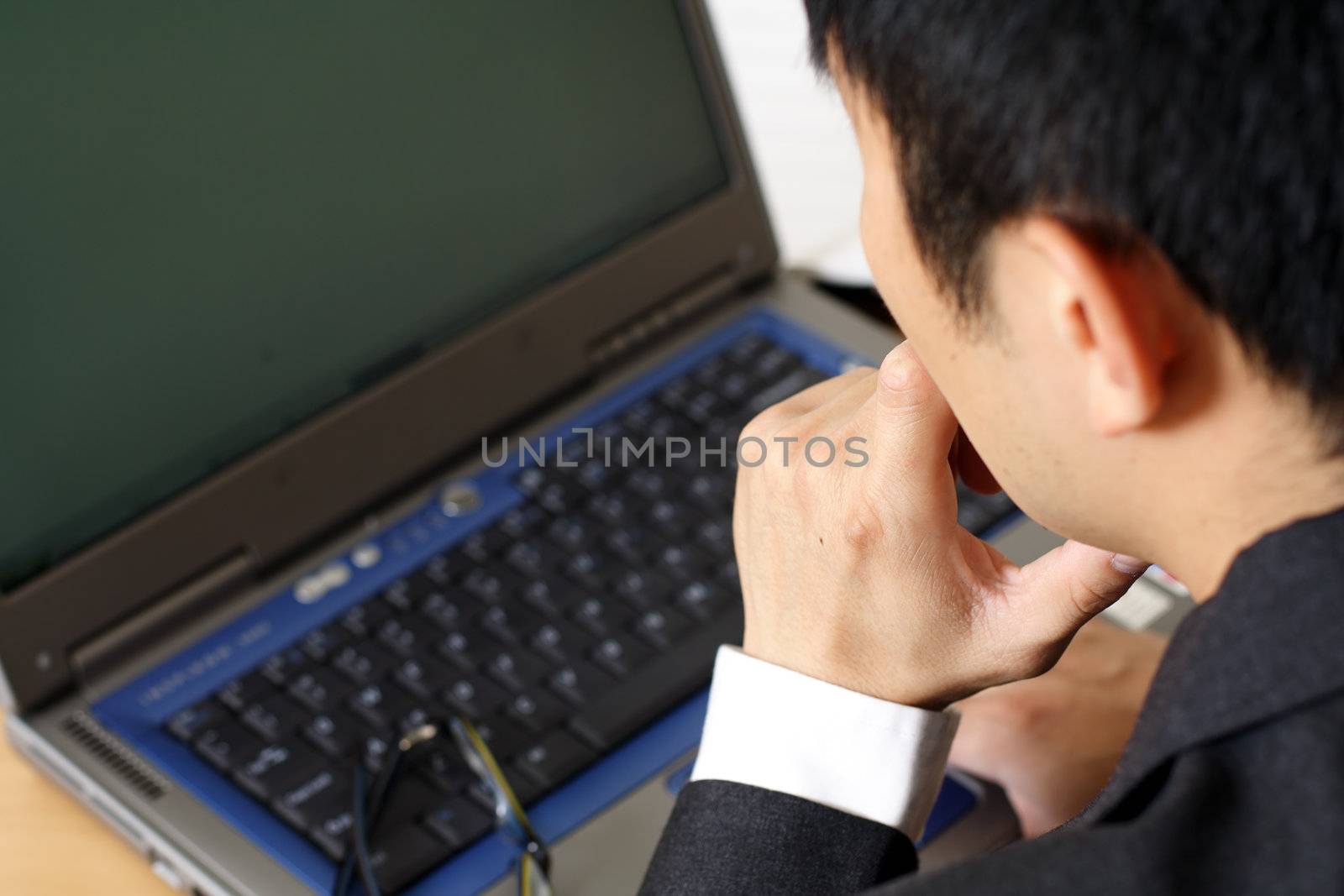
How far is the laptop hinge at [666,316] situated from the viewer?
105cm

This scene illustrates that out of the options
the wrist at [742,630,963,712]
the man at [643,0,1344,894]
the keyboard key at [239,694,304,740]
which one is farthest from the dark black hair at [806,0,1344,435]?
the keyboard key at [239,694,304,740]

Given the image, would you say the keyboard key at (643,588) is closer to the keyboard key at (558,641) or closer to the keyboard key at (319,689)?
the keyboard key at (558,641)

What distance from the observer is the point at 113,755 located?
2.71ft

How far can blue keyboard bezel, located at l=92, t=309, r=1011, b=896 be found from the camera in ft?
2.50

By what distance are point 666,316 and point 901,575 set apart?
1.34 ft

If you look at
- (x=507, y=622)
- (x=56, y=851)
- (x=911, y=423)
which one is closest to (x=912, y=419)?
(x=911, y=423)

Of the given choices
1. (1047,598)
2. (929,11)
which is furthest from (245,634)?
(929,11)

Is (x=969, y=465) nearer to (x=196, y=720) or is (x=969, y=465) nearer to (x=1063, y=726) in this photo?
(x=1063, y=726)

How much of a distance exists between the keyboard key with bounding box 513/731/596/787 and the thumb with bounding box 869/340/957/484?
25 centimetres

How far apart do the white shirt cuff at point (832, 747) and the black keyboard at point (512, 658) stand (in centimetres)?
11

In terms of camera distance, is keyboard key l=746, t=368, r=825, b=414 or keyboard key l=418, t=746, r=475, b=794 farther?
keyboard key l=746, t=368, r=825, b=414

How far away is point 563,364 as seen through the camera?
40.6 inches

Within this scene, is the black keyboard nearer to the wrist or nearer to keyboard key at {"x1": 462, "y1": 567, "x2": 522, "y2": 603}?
keyboard key at {"x1": 462, "y1": 567, "x2": 522, "y2": 603}

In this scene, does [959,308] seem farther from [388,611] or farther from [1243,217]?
[388,611]
